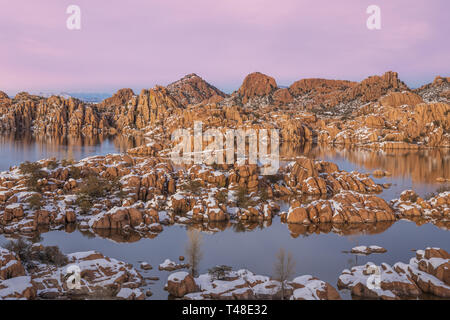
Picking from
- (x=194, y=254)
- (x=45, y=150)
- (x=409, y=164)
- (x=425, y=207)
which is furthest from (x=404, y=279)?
(x=45, y=150)

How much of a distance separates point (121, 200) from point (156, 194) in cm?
478

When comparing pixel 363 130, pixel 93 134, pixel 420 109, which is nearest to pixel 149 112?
pixel 93 134

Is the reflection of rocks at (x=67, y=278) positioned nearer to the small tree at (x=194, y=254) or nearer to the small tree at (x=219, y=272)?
the small tree at (x=194, y=254)

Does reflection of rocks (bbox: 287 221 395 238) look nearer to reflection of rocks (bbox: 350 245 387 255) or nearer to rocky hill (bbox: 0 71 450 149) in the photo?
reflection of rocks (bbox: 350 245 387 255)

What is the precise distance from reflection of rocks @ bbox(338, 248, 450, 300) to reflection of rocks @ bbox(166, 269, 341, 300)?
2.95 m

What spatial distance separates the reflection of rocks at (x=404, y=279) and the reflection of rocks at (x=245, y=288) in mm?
2948

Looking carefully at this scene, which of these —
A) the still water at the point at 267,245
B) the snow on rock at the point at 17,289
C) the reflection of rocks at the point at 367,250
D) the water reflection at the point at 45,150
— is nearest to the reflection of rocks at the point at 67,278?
the snow on rock at the point at 17,289

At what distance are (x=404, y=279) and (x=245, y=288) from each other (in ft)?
35.1

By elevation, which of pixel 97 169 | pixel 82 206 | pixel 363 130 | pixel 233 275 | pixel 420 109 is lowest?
pixel 233 275

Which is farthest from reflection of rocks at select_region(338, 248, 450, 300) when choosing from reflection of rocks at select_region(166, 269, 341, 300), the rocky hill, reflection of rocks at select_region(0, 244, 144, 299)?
the rocky hill

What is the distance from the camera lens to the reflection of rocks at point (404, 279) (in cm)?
2145

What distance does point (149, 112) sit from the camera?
184 metres

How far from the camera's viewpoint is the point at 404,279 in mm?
22359

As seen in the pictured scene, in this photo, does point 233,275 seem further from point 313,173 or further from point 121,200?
point 313,173
